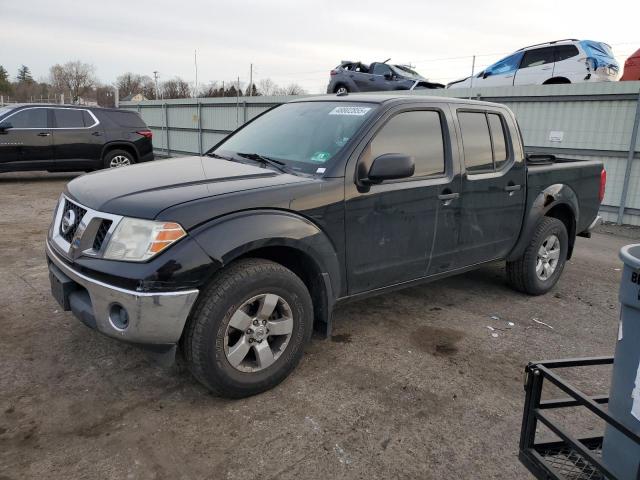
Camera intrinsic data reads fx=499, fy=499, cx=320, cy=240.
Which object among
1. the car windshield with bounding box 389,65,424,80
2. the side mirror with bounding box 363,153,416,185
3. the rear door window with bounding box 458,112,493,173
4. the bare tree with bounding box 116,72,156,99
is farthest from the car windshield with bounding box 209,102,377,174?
the bare tree with bounding box 116,72,156,99

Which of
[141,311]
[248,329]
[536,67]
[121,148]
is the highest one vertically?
[536,67]

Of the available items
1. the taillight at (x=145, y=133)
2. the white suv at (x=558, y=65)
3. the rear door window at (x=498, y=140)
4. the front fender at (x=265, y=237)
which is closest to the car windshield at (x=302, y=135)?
the front fender at (x=265, y=237)

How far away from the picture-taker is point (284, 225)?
294 centimetres

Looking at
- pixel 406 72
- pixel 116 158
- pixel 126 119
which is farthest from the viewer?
pixel 406 72

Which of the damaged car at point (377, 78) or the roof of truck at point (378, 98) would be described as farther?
the damaged car at point (377, 78)

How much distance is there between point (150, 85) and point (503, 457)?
8044 centimetres

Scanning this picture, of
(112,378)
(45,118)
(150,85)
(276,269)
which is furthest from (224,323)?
(150,85)

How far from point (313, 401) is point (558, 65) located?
12132 mm

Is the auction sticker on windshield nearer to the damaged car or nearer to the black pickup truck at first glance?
the black pickup truck

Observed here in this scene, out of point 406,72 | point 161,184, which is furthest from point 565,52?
point 161,184

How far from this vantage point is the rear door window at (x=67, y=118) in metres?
11.1

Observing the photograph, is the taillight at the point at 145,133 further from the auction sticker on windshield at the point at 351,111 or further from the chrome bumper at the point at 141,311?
the chrome bumper at the point at 141,311

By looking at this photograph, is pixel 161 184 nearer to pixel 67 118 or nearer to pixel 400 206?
pixel 400 206

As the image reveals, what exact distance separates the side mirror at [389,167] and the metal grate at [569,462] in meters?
1.79
